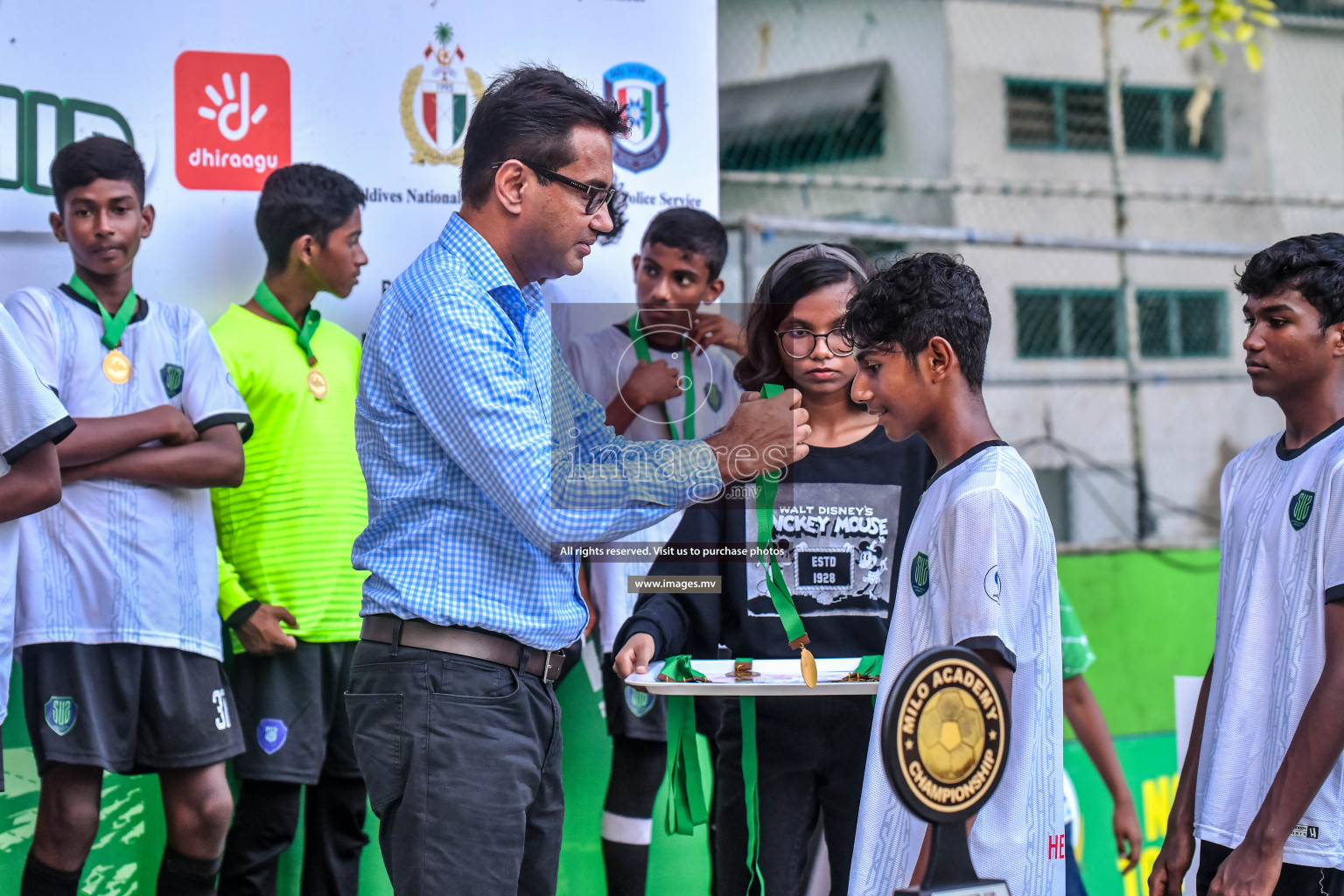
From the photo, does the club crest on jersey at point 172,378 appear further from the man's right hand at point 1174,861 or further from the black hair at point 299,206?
the man's right hand at point 1174,861

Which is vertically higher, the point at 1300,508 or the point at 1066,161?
the point at 1066,161

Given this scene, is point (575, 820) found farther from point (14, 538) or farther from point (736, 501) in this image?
point (14, 538)

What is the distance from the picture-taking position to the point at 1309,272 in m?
2.62

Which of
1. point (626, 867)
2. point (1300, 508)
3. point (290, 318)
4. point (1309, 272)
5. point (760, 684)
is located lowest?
point (626, 867)

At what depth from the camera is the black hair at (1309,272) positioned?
2600mm

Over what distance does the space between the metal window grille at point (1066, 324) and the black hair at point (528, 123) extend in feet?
24.3

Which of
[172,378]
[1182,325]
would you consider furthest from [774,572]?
[1182,325]

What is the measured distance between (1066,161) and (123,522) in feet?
30.5

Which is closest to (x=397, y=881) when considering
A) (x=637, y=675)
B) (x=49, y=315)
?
(x=637, y=675)

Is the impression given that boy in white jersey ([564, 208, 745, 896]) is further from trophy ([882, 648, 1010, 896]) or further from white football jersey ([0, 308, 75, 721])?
trophy ([882, 648, 1010, 896])

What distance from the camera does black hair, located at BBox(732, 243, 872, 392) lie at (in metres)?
2.94

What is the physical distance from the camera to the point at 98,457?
3.25 m

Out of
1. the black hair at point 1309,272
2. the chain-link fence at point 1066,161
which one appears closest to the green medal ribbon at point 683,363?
the black hair at point 1309,272

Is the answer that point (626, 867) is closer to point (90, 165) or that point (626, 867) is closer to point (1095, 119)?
point (90, 165)
